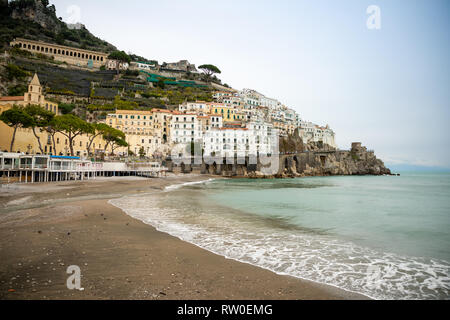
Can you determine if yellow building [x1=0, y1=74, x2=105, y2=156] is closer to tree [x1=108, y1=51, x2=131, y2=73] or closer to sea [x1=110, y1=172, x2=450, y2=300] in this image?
sea [x1=110, y1=172, x2=450, y2=300]

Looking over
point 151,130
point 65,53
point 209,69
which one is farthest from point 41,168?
point 209,69

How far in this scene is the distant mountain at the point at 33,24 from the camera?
107m

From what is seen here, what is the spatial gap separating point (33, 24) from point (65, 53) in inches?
1420

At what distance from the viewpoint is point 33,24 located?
12031 cm

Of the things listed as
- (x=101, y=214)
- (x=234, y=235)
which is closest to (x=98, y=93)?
(x=101, y=214)

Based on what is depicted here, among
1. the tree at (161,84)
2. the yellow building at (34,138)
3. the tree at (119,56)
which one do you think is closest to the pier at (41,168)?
the yellow building at (34,138)

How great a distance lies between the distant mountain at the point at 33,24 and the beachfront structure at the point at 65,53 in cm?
584

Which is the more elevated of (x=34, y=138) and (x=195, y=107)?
(x=195, y=107)

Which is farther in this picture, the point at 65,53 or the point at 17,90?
the point at 65,53

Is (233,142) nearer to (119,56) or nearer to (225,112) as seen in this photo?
(225,112)

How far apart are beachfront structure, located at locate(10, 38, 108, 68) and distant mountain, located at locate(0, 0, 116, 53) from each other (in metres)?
5.84

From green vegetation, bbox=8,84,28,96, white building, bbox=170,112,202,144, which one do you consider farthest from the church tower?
white building, bbox=170,112,202,144

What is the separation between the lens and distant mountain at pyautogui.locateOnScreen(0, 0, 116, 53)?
350ft

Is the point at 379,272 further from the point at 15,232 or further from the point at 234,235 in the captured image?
the point at 15,232
